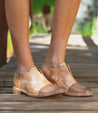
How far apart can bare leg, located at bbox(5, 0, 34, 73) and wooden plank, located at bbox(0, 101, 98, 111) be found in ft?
0.80

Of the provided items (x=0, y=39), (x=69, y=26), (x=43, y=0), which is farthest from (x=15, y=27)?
(x=43, y=0)

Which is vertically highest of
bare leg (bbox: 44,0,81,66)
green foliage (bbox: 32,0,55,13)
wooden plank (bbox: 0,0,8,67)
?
bare leg (bbox: 44,0,81,66)

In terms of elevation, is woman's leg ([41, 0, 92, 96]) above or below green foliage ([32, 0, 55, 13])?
above

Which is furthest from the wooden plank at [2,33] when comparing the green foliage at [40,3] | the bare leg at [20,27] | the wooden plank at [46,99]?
the green foliage at [40,3]

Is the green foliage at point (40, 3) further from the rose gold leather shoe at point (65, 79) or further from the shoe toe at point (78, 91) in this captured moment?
the shoe toe at point (78, 91)

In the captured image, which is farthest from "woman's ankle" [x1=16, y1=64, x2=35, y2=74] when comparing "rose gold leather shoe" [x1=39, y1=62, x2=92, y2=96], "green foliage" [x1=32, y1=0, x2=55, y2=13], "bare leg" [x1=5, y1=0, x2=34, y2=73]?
"green foliage" [x1=32, y1=0, x2=55, y2=13]

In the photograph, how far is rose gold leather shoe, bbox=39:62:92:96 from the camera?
1.33 metres

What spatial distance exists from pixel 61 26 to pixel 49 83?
1.02ft

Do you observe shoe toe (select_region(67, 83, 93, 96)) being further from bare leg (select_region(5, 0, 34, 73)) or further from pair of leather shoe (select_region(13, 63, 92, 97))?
bare leg (select_region(5, 0, 34, 73))

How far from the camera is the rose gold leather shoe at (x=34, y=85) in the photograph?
1281mm

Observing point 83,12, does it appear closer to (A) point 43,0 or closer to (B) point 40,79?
(A) point 43,0

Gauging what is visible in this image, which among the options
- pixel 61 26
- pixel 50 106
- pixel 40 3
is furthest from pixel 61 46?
pixel 40 3

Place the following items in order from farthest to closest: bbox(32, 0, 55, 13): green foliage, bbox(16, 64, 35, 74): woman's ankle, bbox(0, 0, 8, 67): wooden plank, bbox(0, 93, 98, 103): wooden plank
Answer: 1. bbox(32, 0, 55, 13): green foliage
2. bbox(0, 0, 8, 67): wooden plank
3. bbox(16, 64, 35, 74): woman's ankle
4. bbox(0, 93, 98, 103): wooden plank

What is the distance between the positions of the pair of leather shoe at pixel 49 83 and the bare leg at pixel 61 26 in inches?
2.2
